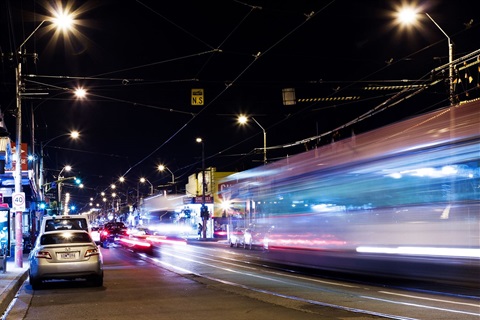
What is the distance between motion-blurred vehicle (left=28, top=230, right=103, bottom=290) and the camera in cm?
1612

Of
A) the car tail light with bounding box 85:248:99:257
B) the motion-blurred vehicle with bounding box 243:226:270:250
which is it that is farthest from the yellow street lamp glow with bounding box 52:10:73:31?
the motion-blurred vehicle with bounding box 243:226:270:250

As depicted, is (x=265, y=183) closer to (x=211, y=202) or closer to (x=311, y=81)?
(x=311, y=81)

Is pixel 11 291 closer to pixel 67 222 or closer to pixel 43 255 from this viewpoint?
pixel 43 255

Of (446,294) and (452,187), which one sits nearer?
(452,187)

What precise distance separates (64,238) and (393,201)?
884 centimetres

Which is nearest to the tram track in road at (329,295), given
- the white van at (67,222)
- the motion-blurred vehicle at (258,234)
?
the motion-blurred vehicle at (258,234)

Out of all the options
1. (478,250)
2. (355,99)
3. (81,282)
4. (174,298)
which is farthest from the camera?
(355,99)

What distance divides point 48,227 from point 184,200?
1821 inches

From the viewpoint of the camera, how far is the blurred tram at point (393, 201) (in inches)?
465

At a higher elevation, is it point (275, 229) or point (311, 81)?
point (311, 81)

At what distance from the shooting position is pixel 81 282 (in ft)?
59.8

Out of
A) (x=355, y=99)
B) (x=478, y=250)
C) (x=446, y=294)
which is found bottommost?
(x=446, y=294)

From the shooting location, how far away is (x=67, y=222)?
988 inches

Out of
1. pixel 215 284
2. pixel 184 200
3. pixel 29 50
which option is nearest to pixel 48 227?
pixel 29 50
